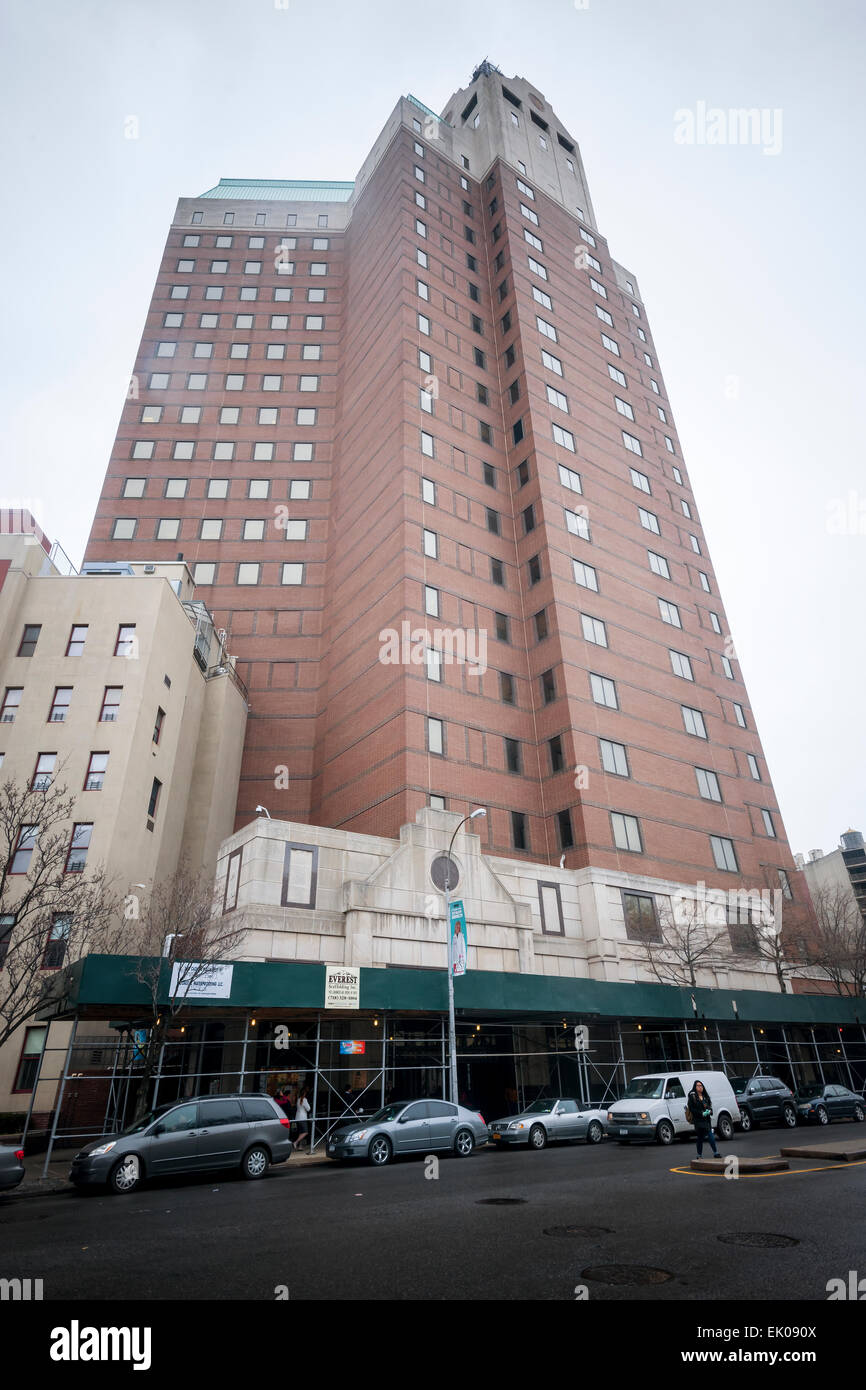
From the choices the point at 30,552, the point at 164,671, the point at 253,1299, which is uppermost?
the point at 30,552

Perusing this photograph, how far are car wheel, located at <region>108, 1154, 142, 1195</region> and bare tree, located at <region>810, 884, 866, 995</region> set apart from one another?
121 ft

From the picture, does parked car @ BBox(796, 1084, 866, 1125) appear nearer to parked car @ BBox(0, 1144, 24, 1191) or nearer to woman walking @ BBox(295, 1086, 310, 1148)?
woman walking @ BBox(295, 1086, 310, 1148)

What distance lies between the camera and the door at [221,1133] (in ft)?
50.5

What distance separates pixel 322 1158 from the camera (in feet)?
66.4

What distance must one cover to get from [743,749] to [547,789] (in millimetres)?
17917

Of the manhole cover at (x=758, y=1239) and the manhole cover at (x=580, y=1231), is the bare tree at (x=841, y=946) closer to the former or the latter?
the manhole cover at (x=758, y=1239)

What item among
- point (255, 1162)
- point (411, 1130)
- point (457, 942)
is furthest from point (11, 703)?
point (411, 1130)

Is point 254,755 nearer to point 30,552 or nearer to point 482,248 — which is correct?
point 30,552

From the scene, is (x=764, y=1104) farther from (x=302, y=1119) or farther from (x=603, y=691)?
(x=603, y=691)

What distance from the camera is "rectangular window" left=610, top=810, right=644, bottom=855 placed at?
3800 centimetres

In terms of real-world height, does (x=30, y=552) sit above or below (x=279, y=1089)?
above

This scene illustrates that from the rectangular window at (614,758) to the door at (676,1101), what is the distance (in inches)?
752

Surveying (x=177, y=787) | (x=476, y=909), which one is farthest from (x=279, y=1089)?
(x=177, y=787)

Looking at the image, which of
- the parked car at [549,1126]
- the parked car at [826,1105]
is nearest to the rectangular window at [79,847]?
the parked car at [549,1126]
